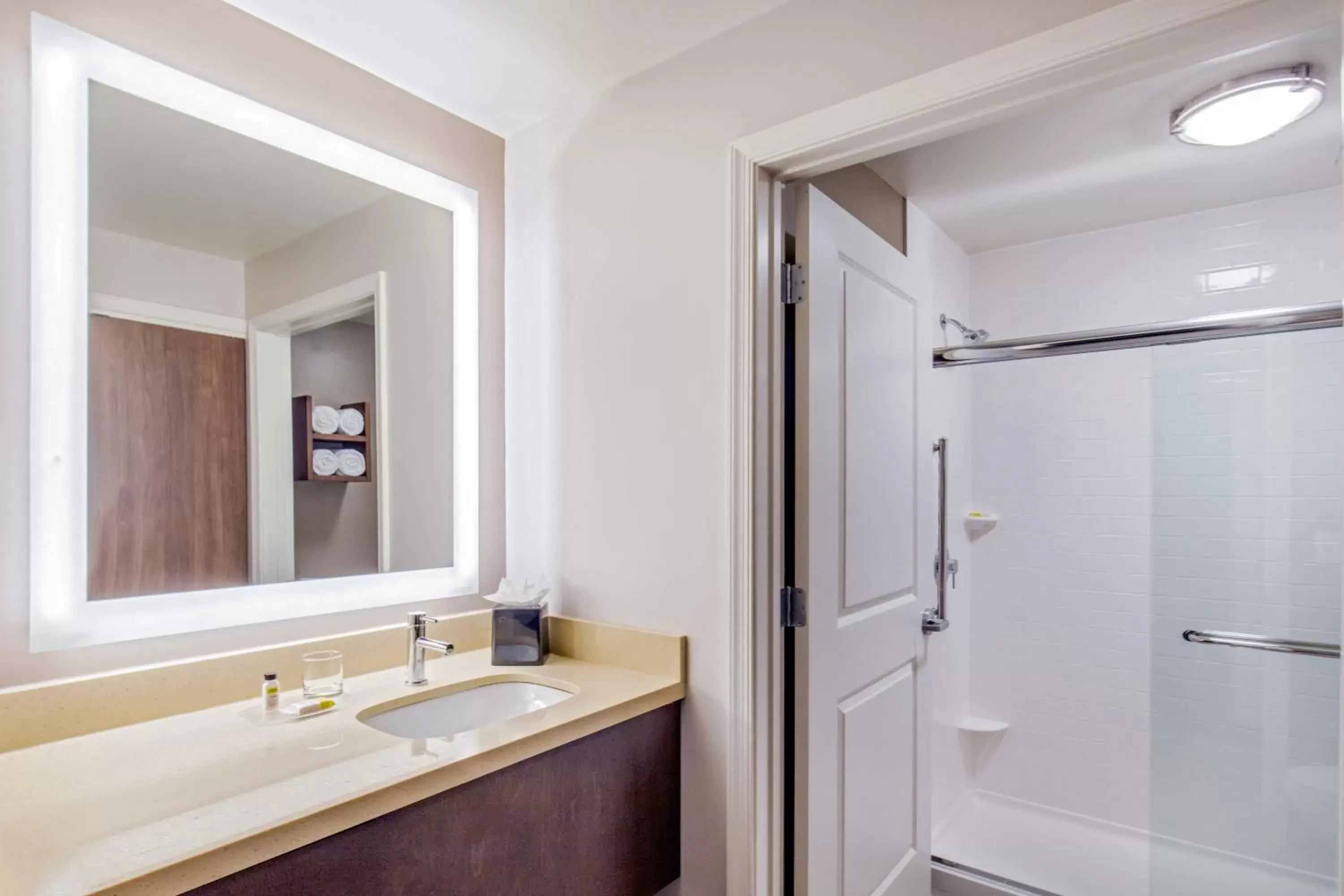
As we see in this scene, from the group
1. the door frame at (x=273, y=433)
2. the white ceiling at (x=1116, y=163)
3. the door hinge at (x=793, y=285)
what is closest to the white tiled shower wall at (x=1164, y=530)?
the white ceiling at (x=1116, y=163)

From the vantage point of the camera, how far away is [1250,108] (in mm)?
1680

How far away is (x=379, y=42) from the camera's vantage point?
1.57m

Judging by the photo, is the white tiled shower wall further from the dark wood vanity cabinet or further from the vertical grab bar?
the dark wood vanity cabinet

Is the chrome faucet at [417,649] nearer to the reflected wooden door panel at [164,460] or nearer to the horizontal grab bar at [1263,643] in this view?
the reflected wooden door panel at [164,460]

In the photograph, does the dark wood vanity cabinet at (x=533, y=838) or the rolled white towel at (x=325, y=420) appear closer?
the dark wood vanity cabinet at (x=533, y=838)

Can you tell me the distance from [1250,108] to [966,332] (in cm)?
122

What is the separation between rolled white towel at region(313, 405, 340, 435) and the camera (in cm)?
161

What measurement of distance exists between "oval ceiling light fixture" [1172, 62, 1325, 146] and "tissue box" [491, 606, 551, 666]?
1.98 meters

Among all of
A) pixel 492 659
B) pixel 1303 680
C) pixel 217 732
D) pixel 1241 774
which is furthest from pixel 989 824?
pixel 217 732

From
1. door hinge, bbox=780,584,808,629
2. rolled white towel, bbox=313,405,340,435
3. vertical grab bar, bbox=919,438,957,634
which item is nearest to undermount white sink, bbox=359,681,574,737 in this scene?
door hinge, bbox=780,584,808,629

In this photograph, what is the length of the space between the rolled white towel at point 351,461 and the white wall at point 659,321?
391mm

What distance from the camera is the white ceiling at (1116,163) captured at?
1668 millimetres

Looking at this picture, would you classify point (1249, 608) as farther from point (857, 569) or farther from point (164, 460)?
point (164, 460)

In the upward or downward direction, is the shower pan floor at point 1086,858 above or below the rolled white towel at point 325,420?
below
